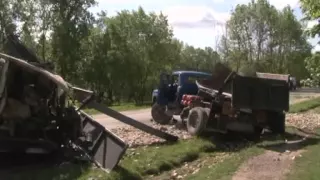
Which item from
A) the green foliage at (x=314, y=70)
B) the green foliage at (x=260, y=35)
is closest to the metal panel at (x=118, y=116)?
the green foliage at (x=314, y=70)

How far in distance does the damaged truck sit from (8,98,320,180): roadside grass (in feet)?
3.05

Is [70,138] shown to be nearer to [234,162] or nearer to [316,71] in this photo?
[234,162]

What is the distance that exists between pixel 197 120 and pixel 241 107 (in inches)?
57.3

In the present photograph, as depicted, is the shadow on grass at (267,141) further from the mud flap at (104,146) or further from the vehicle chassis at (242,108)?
the mud flap at (104,146)

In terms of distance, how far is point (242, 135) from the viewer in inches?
661

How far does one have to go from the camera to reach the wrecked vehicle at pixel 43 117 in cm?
1095

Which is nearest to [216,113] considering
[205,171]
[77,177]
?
[205,171]

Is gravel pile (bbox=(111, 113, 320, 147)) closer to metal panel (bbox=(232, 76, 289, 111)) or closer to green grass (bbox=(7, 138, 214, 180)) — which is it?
green grass (bbox=(7, 138, 214, 180))

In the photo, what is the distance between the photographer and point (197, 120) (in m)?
16.3

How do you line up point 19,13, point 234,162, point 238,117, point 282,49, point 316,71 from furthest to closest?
1. point 282,49
2. point 19,13
3. point 238,117
4. point 316,71
5. point 234,162

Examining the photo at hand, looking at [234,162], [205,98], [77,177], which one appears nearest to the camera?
[77,177]

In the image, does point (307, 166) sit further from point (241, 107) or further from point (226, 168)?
point (241, 107)

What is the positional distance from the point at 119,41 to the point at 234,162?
4521 cm

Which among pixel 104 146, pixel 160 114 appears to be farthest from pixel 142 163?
pixel 160 114
